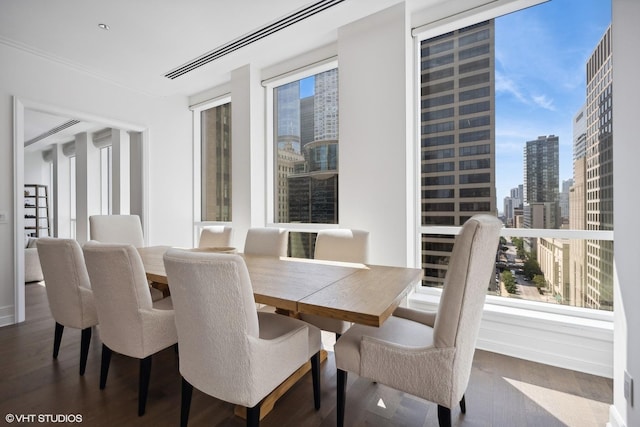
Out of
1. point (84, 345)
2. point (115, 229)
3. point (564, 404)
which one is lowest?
point (564, 404)

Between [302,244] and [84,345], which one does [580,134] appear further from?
[84,345]

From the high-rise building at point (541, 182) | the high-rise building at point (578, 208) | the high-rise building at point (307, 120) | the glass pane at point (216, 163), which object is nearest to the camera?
the high-rise building at point (578, 208)

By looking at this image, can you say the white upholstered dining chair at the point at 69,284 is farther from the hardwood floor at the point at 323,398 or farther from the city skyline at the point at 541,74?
the city skyline at the point at 541,74

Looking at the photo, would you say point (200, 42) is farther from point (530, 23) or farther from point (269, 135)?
point (530, 23)

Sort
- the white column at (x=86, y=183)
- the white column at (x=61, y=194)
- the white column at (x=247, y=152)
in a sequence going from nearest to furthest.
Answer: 1. the white column at (x=247, y=152)
2. the white column at (x=86, y=183)
3. the white column at (x=61, y=194)

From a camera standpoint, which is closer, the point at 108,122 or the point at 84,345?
the point at 84,345

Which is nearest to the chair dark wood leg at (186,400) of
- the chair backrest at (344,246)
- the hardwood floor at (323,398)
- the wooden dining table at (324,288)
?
the hardwood floor at (323,398)

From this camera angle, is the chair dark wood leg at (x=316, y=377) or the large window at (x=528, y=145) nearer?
the chair dark wood leg at (x=316, y=377)

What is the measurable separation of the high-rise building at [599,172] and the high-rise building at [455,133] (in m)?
0.63

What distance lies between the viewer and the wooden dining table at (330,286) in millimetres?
1207

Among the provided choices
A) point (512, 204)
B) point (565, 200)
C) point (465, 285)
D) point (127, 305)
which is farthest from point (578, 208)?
point (127, 305)

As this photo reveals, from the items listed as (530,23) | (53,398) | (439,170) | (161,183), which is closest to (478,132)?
(439,170)

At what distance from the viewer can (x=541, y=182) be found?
2.43 meters

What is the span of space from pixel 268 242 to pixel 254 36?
2.11m
